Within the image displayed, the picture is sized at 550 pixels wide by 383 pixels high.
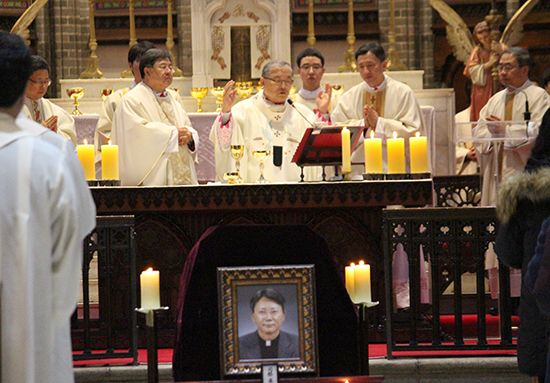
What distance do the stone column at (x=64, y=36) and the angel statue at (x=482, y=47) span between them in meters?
5.89

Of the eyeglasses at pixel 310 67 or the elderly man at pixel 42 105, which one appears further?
the eyeglasses at pixel 310 67

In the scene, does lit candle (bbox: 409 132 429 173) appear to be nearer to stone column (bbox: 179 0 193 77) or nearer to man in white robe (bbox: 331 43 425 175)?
man in white robe (bbox: 331 43 425 175)

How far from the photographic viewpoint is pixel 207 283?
3443mm

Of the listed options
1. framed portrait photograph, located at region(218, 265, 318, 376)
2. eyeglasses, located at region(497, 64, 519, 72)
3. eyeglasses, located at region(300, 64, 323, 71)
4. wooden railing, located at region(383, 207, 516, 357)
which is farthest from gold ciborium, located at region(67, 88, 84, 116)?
framed portrait photograph, located at region(218, 265, 318, 376)

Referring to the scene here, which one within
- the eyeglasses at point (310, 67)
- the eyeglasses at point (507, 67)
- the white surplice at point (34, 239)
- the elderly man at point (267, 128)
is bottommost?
the white surplice at point (34, 239)

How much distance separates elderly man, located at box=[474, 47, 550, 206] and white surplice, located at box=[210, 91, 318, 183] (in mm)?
1332

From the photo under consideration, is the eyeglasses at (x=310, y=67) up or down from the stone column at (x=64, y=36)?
down

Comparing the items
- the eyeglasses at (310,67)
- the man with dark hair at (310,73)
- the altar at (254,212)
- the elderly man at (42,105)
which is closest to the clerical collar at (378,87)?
the man with dark hair at (310,73)

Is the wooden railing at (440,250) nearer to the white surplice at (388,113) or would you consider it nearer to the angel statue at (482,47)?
Result: the white surplice at (388,113)

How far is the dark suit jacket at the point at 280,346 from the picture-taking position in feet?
11.0

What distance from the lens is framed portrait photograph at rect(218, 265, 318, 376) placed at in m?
3.36

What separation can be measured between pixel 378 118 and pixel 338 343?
3.26m

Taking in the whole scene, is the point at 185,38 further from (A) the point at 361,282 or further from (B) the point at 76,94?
(A) the point at 361,282

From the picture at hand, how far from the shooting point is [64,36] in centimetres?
1362
